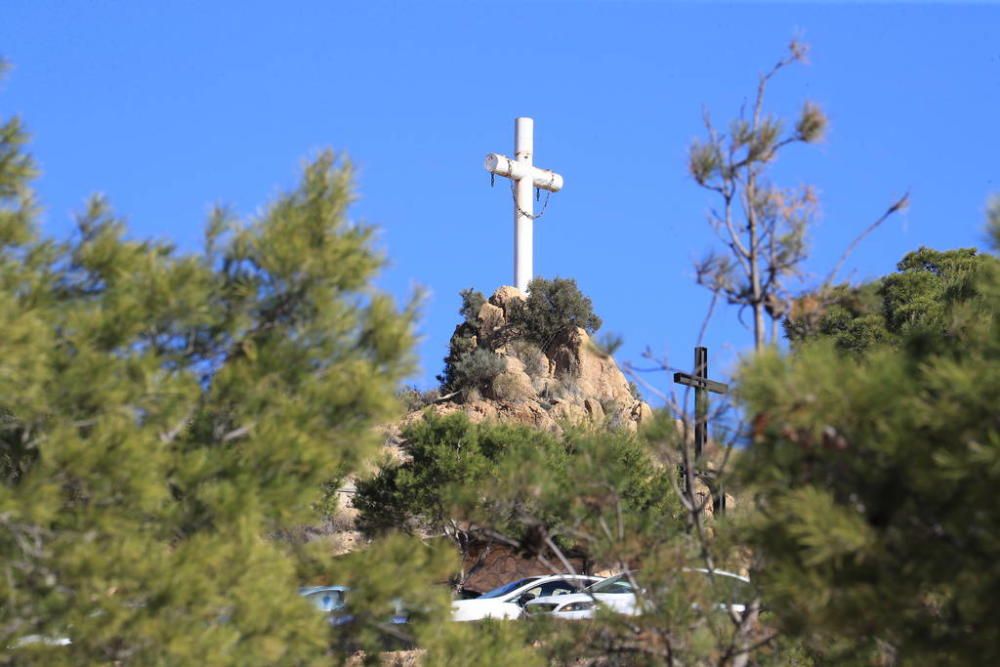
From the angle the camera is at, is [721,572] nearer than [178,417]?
No

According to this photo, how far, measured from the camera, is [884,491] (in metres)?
6.88

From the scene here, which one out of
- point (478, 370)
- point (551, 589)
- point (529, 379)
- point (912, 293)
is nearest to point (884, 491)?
point (551, 589)

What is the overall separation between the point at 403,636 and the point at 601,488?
6.22 ft

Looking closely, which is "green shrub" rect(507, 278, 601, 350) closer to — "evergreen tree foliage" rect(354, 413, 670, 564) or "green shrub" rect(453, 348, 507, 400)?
"green shrub" rect(453, 348, 507, 400)

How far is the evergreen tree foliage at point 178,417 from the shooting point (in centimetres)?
→ 830

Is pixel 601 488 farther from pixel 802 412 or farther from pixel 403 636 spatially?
pixel 802 412

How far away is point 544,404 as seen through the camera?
49.0 metres

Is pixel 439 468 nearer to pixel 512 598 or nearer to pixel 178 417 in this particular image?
pixel 512 598

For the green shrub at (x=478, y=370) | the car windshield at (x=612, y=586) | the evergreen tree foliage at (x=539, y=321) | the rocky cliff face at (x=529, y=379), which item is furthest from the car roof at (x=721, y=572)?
the evergreen tree foliage at (x=539, y=321)

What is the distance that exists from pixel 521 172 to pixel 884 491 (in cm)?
4733

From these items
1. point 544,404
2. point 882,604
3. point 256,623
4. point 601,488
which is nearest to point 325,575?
point 256,623

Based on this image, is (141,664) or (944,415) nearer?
(944,415)

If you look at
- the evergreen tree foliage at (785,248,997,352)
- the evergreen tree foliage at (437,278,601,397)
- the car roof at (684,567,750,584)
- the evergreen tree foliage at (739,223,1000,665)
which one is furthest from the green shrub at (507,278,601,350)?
the evergreen tree foliage at (739,223,1000,665)

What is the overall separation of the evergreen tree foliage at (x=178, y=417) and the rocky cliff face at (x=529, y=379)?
1399 inches
